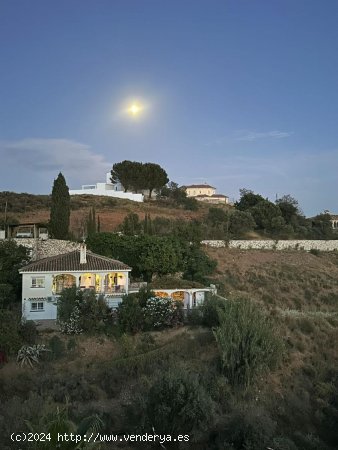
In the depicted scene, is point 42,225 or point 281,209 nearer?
point 42,225

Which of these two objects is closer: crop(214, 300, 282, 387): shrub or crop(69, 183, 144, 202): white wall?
crop(214, 300, 282, 387): shrub

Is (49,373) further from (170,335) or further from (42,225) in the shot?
(42,225)

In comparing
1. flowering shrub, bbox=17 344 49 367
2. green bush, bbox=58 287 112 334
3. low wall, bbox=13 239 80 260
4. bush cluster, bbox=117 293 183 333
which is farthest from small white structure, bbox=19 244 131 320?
low wall, bbox=13 239 80 260

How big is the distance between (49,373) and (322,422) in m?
9.60

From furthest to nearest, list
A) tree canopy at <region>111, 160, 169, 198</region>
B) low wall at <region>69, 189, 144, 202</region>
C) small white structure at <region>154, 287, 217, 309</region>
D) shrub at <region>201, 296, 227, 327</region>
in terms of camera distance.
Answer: tree canopy at <region>111, 160, 169, 198</region>, low wall at <region>69, 189, 144, 202</region>, small white structure at <region>154, 287, 217, 309</region>, shrub at <region>201, 296, 227, 327</region>

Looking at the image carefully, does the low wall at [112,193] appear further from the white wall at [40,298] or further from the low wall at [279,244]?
the white wall at [40,298]

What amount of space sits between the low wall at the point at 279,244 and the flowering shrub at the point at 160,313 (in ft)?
83.0

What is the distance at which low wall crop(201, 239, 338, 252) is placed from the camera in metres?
48.3

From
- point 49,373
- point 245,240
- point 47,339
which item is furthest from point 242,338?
point 245,240

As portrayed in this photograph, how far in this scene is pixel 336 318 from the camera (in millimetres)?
22609

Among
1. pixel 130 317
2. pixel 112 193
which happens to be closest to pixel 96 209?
pixel 112 193

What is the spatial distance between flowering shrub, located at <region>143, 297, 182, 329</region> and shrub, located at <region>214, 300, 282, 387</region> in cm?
385

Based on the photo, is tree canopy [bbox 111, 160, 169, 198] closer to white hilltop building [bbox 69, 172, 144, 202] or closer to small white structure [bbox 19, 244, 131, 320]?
white hilltop building [bbox 69, 172, 144, 202]

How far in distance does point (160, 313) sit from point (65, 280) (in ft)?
19.9
